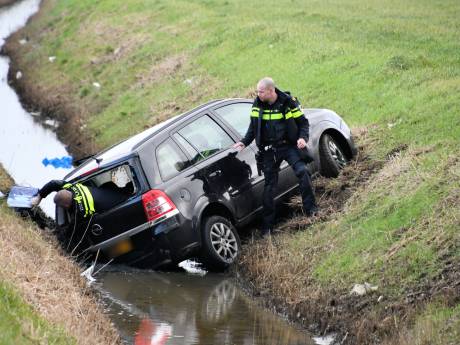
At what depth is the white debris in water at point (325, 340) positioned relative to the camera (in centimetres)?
863

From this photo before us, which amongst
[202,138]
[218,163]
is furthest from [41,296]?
[202,138]

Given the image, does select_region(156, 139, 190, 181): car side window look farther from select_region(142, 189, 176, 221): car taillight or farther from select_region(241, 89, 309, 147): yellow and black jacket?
select_region(241, 89, 309, 147): yellow and black jacket

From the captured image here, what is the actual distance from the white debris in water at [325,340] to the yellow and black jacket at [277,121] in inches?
130

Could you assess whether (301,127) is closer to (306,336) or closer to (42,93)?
(306,336)

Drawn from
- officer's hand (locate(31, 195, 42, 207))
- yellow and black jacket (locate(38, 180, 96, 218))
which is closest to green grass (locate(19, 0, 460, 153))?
yellow and black jacket (locate(38, 180, 96, 218))

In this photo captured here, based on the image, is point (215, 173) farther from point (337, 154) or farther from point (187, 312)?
point (337, 154)

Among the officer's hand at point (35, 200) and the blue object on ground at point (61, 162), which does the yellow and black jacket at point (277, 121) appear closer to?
the officer's hand at point (35, 200)

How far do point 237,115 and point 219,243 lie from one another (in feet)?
6.47

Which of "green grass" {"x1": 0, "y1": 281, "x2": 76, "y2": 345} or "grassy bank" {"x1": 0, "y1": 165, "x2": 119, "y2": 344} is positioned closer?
"green grass" {"x1": 0, "y1": 281, "x2": 76, "y2": 345}

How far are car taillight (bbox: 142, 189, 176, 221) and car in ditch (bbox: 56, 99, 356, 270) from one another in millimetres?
11

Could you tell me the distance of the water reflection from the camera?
8805mm

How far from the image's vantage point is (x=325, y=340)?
8695mm

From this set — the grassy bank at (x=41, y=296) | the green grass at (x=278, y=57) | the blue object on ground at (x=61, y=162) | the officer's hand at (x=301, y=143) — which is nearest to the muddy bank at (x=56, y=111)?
the green grass at (x=278, y=57)

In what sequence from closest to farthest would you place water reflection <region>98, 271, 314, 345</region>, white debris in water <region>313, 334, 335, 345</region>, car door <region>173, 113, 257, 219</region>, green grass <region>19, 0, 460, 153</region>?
white debris in water <region>313, 334, 335, 345</region>
water reflection <region>98, 271, 314, 345</region>
car door <region>173, 113, 257, 219</region>
green grass <region>19, 0, 460, 153</region>
